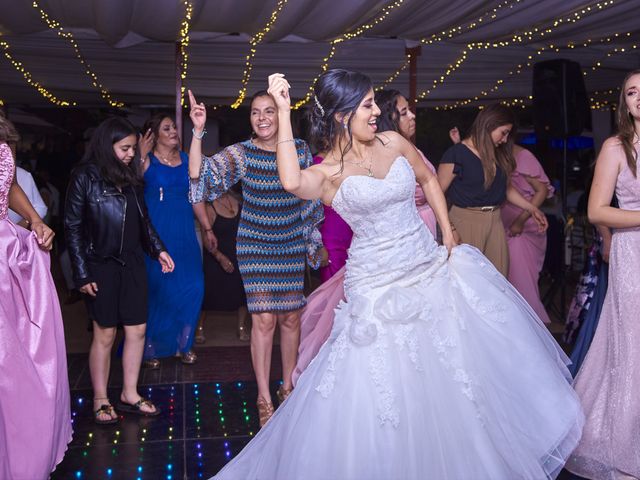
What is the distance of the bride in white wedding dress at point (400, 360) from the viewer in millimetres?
2861

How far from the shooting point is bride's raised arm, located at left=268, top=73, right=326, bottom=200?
2980 mm

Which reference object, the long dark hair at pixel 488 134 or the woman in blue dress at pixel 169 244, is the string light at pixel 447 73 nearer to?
the long dark hair at pixel 488 134

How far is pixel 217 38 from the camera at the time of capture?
7273 millimetres

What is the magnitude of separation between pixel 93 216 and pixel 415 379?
83.1 inches

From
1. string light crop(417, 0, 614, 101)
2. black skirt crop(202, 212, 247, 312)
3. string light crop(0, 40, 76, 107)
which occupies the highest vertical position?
string light crop(417, 0, 614, 101)

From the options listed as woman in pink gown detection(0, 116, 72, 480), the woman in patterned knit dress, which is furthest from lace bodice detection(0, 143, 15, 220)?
the woman in patterned knit dress

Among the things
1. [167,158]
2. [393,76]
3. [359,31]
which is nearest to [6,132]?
[167,158]

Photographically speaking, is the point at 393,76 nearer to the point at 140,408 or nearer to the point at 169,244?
the point at 169,244

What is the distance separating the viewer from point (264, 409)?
4379mm

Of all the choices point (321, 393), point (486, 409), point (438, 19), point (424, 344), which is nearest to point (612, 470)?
point (486, 409)

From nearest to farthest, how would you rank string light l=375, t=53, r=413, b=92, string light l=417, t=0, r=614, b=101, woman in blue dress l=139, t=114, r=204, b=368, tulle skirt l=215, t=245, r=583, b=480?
tulle skirt l=215, t=245, r=583, b=480 → woman in blue dress l=139, t=114, r=204, b=368 → string light l=417, t=0, r=614, b=101 → string light l=375, t=53, r=413, b=92

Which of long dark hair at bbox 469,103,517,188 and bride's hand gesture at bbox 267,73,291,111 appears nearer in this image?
bride's hand gesture at bbox 267,73,291,111

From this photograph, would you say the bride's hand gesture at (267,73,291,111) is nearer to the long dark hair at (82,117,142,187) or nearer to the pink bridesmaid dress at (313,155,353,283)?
the long dark hair at (82,117,142,187)

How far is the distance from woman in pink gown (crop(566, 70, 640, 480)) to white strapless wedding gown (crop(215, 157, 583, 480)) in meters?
0.34
